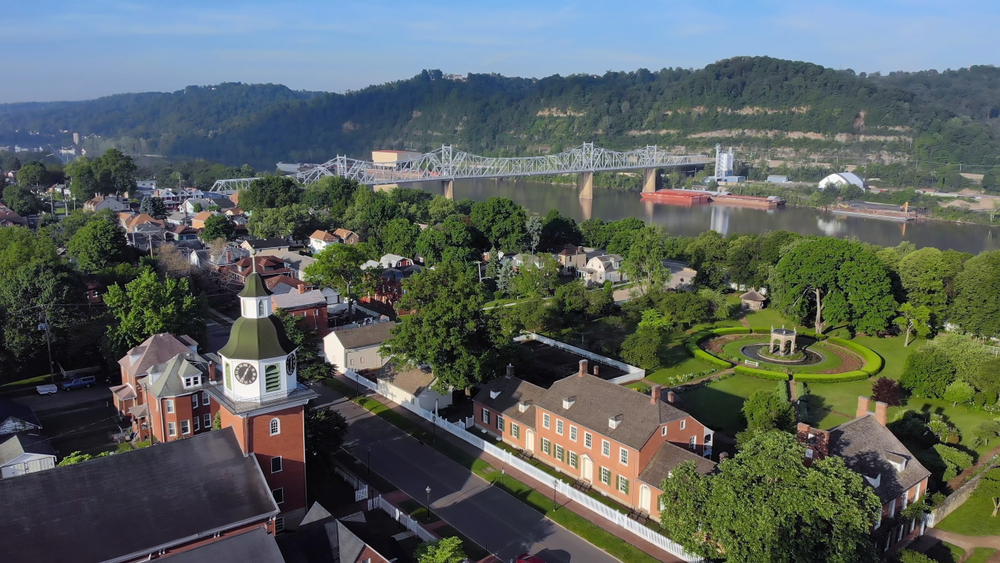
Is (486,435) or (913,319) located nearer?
(486,435)

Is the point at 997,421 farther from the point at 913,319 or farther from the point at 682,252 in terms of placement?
the point at 682,252

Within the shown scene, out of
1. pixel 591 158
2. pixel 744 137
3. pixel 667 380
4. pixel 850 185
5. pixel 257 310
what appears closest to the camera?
pixel 257 310

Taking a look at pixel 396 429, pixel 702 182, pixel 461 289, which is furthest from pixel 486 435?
pixel 702 182

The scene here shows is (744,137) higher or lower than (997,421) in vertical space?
higher

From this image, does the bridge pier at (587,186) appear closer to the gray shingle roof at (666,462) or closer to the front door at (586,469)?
the front door at (586,469)

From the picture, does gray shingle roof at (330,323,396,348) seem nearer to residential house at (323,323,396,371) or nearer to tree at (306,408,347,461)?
residential house at (323,323,396,371)

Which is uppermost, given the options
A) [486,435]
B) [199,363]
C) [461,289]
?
[461,289]

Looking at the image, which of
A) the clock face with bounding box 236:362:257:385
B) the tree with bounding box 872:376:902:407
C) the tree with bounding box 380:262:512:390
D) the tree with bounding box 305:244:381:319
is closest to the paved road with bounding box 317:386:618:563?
the tree with bounding box 380:262:512:390
